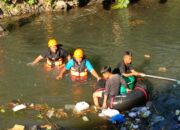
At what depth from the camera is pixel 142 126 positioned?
11.9 metres

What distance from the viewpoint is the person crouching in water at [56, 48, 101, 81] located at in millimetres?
14734

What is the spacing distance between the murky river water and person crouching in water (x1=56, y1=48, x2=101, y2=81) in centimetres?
30

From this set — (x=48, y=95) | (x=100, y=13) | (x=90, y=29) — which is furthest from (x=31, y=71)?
(x=100, y=13)

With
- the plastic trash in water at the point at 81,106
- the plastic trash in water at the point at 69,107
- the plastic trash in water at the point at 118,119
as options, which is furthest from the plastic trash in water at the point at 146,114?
the plastic trash in water at the point at 69,107

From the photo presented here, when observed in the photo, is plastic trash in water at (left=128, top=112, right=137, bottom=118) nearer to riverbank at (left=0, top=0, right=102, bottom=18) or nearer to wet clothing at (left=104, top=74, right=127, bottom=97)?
wet clothing at (left=104, top=74, right=127, bottom=97)

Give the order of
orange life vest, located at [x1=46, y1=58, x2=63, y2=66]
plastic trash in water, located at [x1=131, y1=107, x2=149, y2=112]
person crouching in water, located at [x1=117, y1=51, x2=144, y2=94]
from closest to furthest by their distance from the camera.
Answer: plastic trash in water, located at [x1=131, y1=107, x2=149, y2=112] < person crouching in water, located at [x1=117, y1=51, x2=144, y2=94] < orange life vest, located at [x1=46, y1=58, x2=63, y2=66]

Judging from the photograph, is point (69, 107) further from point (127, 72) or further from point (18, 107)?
point (127, 72)

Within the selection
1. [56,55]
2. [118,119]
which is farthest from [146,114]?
[56,55]

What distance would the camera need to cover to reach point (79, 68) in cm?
1502

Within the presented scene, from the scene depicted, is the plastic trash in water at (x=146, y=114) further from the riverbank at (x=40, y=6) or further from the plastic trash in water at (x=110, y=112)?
the riverbank at (x=40, y=6)

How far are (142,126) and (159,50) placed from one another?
651 centimetres

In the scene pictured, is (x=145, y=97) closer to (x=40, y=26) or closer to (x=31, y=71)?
(x=31, y=71)

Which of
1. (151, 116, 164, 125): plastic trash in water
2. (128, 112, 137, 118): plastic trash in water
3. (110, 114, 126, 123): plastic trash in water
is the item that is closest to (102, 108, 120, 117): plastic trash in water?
(110, 114, 126, 123): plastic trash in water

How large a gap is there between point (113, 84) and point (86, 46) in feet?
21.6
